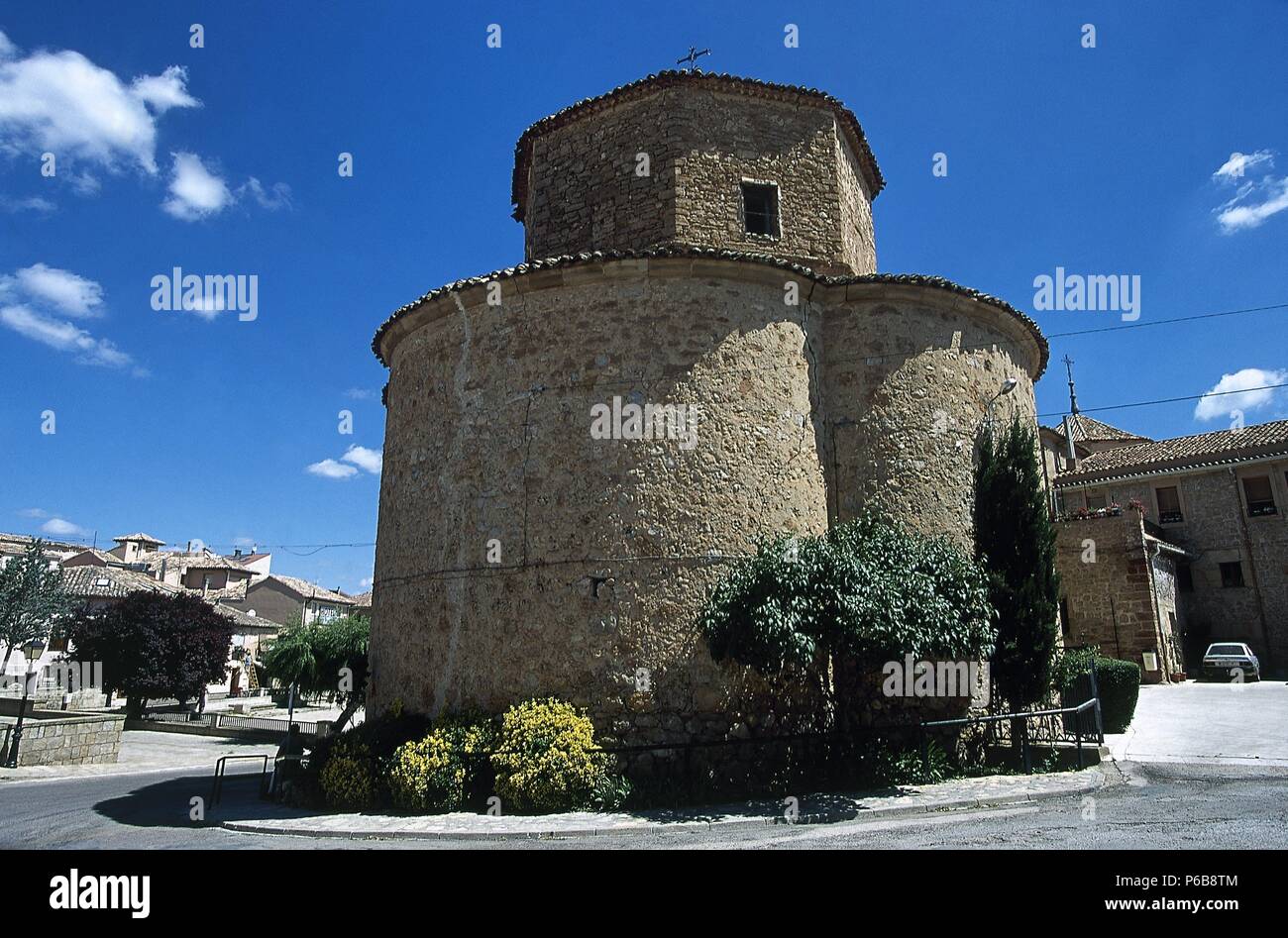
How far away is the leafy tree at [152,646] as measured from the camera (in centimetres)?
2623

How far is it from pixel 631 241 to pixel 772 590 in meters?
7.51

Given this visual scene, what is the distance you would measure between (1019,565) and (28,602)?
1431 inches

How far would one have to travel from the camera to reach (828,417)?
11.9m

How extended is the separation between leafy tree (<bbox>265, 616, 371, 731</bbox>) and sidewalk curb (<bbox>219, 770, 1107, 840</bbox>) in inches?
470

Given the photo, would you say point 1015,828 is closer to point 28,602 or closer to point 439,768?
point 439,768

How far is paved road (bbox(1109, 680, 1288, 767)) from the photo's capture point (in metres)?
10.8

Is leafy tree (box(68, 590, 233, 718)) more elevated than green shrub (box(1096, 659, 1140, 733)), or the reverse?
leafy tree (box(68, 590, 233, 718))

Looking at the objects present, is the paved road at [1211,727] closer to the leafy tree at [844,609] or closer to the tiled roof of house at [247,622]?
the leafy tree at [844,609]

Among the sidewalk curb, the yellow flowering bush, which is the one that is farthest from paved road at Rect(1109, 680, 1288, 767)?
the yellow flowering bush

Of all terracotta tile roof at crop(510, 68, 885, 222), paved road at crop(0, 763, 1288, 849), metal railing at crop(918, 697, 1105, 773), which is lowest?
paved road at crop(0, 763, 1288, 849)

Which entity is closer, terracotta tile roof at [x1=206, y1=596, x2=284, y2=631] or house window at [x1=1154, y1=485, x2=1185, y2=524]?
house window at [x1=1154, y1=485, x2=1185, y2=524]

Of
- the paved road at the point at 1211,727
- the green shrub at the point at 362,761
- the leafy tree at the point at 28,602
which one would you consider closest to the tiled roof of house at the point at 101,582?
the leafy tree at the point at 28,602

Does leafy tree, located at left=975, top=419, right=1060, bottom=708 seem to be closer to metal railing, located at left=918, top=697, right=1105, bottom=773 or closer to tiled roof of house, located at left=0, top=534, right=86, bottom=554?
metal railing, located at left=918, top=697, right=1105, bottom=773
